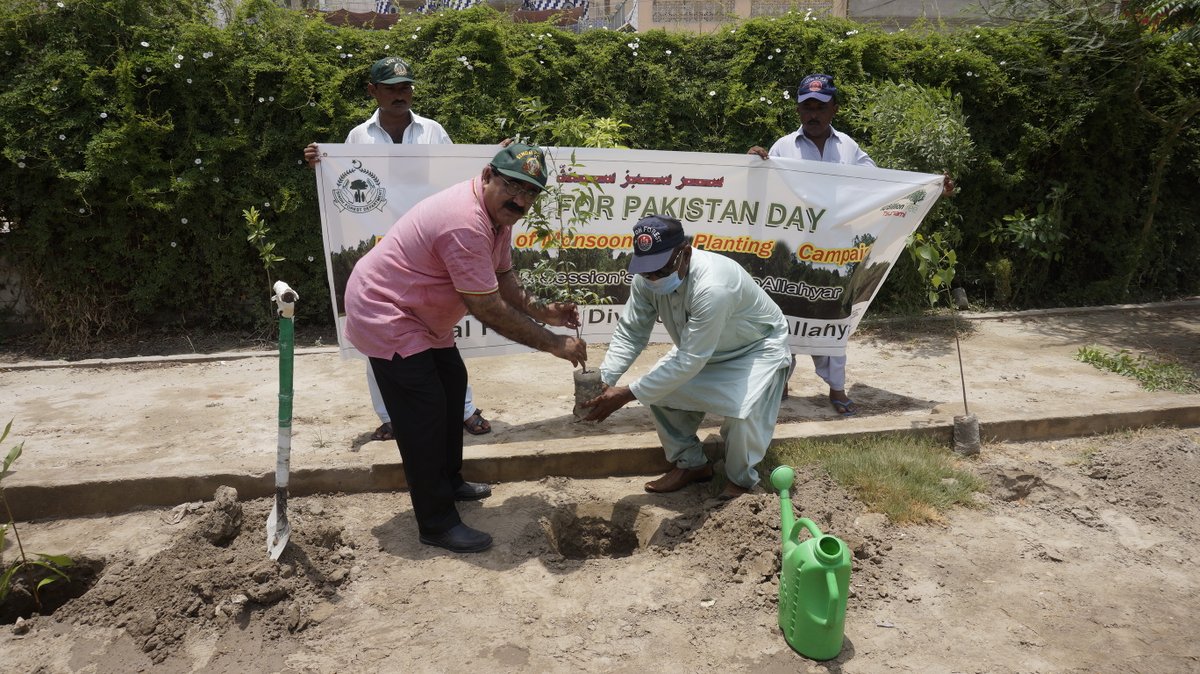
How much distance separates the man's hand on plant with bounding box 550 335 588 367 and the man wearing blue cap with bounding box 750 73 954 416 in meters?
2.01

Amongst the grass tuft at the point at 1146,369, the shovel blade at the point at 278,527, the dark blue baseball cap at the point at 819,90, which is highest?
the dark blue baseball cap at the point at 819,90

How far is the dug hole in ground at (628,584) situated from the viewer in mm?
3004

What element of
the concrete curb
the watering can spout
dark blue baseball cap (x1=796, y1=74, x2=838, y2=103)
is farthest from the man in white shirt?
dark blue baseball cap (x1=796, y1=74, x2=838, y2=103)

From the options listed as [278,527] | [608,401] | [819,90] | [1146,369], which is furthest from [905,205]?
[278,527]

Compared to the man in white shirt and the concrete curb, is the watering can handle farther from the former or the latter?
the man in white shirt

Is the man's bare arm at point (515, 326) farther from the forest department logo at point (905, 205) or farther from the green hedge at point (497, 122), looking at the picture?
the green hedge at point (497, 122)

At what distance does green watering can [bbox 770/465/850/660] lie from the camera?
282cm

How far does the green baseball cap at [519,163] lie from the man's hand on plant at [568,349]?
0.74 metres

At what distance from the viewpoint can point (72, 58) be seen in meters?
6.39

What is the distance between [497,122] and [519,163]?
391 cm

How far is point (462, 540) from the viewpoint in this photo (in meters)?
3.70

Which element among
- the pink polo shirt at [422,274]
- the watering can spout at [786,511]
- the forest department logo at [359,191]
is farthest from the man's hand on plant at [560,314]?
the forest department logo at [359,191]

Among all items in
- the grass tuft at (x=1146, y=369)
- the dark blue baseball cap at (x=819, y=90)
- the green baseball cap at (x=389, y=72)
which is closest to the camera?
the green baseball cap at (x=389, y=72)

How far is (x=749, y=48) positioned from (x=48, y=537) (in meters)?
6.49
